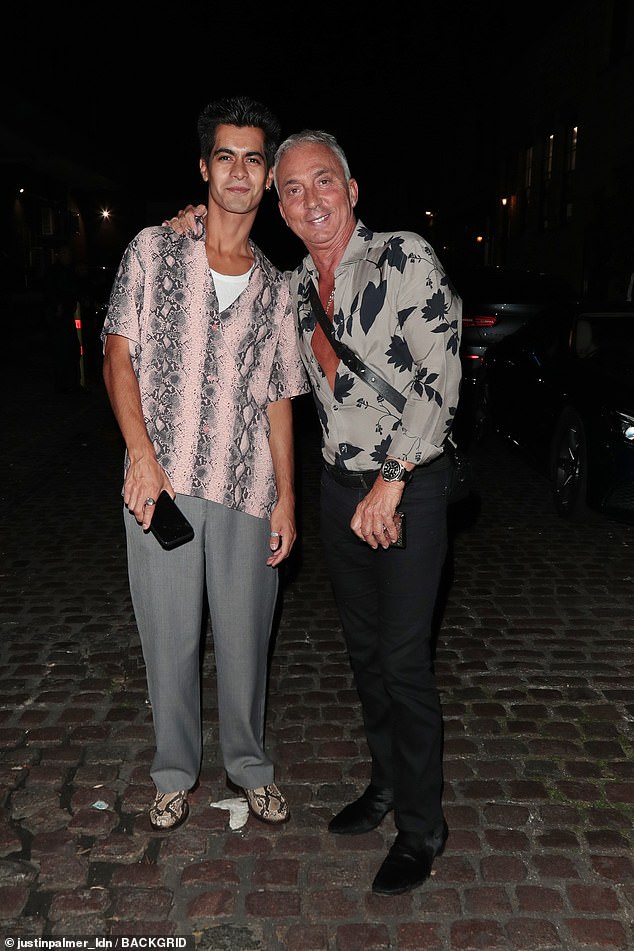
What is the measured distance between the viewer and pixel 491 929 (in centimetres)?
242

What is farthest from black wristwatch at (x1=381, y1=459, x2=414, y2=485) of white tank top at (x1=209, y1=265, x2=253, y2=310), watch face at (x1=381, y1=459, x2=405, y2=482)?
white tank top at (x1=209, y1=265, x2=253, y2=310)

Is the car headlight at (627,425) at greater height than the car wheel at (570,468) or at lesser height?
greater

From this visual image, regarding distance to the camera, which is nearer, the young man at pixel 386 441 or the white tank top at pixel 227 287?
the young man at pixel 386 441

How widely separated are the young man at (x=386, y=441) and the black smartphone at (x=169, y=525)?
47 centimetres

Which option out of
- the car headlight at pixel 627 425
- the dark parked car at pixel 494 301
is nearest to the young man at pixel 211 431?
the car headlight at pixel 627 425

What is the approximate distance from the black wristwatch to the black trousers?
0.39 feet

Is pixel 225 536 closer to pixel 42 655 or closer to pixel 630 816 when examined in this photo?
pixel 630 816

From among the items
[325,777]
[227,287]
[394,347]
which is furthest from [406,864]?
[227,287]

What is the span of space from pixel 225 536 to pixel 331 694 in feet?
4.81

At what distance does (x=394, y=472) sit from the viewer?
2.38 metres

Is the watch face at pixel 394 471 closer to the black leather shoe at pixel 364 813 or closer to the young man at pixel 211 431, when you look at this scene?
the young man at pixel 211 431

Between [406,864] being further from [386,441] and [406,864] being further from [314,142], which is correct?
[314,142]

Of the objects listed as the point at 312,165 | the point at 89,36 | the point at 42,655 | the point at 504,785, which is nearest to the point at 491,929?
the point at 504,785

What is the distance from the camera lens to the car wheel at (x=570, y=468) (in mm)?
6547
